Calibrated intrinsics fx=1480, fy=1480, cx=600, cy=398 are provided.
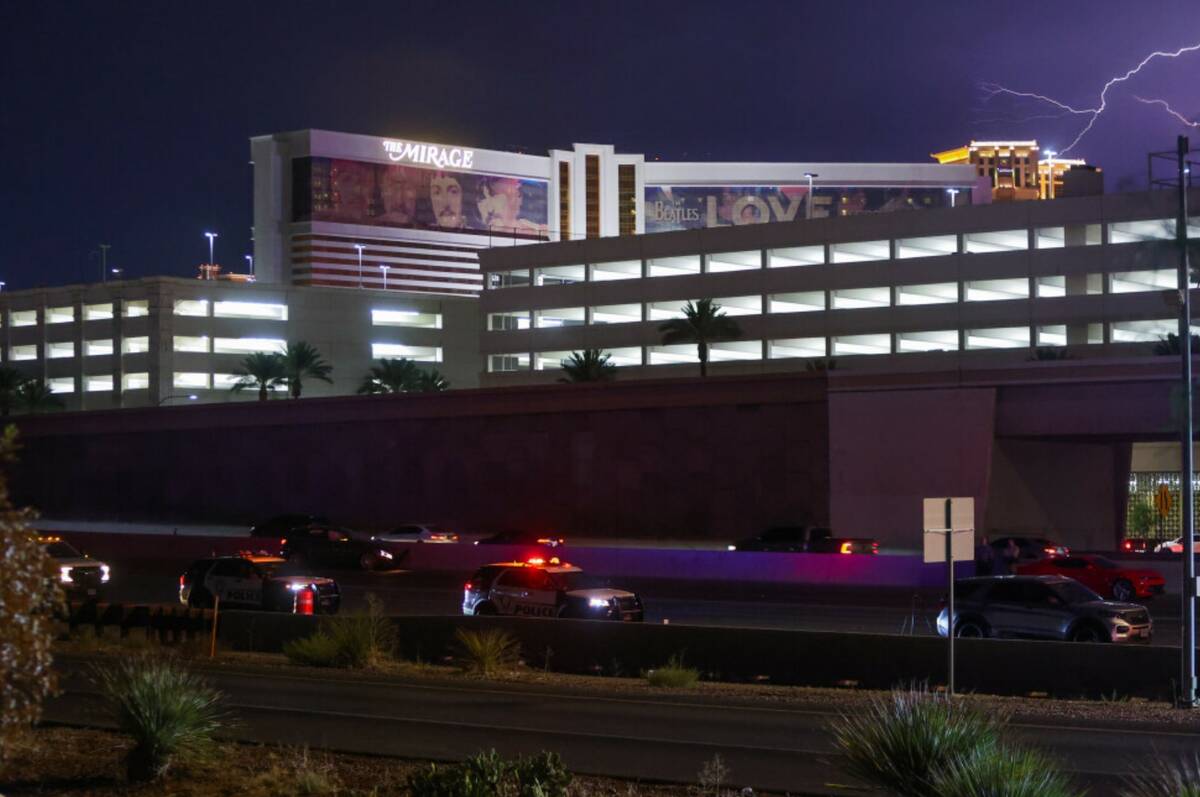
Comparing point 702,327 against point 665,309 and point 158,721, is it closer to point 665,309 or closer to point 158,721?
point 665,309

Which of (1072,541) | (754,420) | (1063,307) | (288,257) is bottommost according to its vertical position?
(1072,541)

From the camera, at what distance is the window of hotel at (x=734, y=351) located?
305ft

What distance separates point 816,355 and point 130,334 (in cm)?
4911

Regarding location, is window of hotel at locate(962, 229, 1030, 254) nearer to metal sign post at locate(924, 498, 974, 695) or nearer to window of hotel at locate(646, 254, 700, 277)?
window of hotel at locate(646, 254, 700, 277)

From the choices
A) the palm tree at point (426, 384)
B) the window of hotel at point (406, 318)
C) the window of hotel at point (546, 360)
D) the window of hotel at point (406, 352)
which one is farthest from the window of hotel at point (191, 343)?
the window of hotel at point (546, 360)

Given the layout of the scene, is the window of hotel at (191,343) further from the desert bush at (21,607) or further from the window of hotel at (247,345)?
the desert bush at (21,607)

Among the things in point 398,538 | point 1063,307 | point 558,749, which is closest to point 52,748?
point 558,749

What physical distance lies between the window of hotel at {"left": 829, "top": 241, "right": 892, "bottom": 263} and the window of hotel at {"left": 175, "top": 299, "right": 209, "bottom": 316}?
150ft

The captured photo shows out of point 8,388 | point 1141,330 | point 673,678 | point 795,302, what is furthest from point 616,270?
point 673,678

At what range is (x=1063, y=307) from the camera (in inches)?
3206

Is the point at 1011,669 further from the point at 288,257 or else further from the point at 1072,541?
the point at 288,257

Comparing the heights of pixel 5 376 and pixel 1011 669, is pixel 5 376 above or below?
above

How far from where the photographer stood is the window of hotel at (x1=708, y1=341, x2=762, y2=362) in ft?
305

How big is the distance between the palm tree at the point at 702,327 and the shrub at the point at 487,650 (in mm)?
59881
